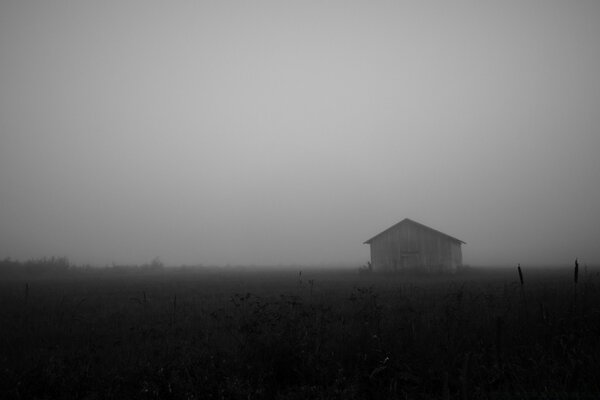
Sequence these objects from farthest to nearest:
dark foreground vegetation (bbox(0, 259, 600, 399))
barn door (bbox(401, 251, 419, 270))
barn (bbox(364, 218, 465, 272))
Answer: barn door (bbox(401, 251, 419, 270)) < barn (bbox(364, 218, 465, 272)) < dark foreground vegetation (bbox(0, 259, 600, 399))

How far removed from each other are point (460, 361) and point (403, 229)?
3103 cm

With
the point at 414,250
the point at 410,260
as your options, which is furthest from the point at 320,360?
the point at 414,250

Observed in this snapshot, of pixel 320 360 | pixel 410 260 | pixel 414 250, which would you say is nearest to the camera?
pixel 320 360

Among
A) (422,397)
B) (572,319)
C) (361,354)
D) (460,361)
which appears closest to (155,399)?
(361,354)

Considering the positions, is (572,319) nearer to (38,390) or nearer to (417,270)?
(38,390)

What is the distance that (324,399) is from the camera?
4.04 m

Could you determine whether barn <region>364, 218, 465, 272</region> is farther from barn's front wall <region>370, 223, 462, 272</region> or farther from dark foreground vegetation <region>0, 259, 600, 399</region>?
dark foreground vegetation <region>0, 259, 600, 399</region>

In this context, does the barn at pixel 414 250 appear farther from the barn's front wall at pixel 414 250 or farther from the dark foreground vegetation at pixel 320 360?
the dark foreground vegetation at pixel 320 360

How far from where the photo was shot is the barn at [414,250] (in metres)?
33.1

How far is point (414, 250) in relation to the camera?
1330 inches

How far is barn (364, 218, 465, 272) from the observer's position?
33.1 m

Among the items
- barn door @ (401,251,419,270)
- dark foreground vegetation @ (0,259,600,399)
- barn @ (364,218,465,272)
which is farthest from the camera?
barn door @ (401,251,419,270)

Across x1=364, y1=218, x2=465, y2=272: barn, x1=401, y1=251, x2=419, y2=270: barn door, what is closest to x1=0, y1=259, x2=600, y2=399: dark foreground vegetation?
x1=401, y1=251, x2=419, y2=270: barn door

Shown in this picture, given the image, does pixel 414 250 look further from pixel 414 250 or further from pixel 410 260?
pixel 410 260
